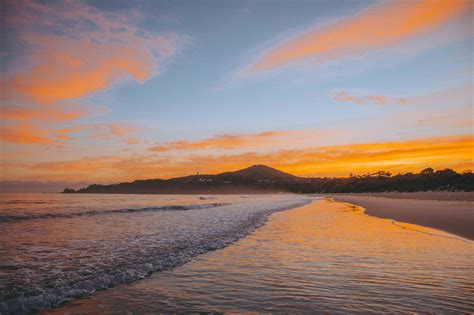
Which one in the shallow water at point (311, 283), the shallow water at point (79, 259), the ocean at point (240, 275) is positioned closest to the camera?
the shallow water at point (311, 283)

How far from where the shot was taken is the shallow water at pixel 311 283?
4.89 meters

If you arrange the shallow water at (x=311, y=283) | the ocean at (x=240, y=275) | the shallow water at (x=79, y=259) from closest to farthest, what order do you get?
the shallow water at (x=311, y=283) → the ocean at (x=240, y=275) → the shallow water at (x=79, y=259)

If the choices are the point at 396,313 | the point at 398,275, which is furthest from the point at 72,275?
the point at 398,275

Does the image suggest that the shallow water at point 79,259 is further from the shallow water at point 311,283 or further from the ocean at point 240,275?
the shallow water at point 311,283

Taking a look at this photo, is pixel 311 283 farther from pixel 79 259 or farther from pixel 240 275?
pixel 79 259

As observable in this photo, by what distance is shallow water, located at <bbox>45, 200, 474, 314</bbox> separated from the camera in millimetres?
4895

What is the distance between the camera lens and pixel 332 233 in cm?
1276

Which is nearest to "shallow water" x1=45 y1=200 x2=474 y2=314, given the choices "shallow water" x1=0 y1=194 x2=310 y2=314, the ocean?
the ocean

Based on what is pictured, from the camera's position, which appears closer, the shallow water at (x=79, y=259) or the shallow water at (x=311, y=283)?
the shallow water at (x=311, y=283)

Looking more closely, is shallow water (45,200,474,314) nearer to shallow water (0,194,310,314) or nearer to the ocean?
the ocean

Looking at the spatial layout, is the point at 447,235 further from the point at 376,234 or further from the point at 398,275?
the point at 398,275

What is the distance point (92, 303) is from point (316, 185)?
16480cm

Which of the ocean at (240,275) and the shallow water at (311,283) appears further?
the ocean at (240,275)

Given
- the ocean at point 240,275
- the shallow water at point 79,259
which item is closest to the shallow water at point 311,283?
the ocean at point 240,275
